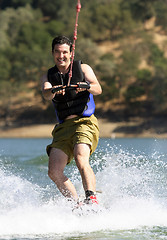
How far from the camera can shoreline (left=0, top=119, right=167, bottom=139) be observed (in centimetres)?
4338

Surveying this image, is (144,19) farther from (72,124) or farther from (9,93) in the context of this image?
(72,124)

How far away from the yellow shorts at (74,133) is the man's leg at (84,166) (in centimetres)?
10

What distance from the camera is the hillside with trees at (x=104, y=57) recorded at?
48594mm

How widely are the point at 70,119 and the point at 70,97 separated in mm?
253

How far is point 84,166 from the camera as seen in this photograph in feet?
16.0

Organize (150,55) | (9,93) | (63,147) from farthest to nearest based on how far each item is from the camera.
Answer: (150,55) < (9,93) < (63,147)

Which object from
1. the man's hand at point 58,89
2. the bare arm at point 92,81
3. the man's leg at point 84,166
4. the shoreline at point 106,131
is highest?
the shoreline at point 106,131

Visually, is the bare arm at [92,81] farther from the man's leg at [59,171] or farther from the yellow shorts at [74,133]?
the man's leg at [59,171]

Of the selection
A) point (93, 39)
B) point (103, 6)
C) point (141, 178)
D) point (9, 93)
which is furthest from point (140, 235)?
point (103, 6)

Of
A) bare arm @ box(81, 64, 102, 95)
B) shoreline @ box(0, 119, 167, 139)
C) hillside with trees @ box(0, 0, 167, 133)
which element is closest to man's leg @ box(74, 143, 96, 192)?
bare arm @ box(81, 64, 102, 95)

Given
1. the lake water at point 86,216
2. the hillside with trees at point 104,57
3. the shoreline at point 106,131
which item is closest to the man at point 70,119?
the lake water at point 86,216

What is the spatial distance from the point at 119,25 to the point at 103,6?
170 inches

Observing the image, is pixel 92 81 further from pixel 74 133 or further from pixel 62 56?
pixel 74 133

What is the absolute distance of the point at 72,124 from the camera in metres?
5.16
